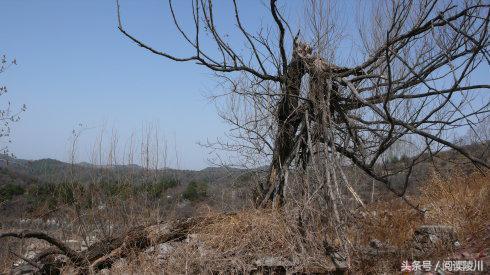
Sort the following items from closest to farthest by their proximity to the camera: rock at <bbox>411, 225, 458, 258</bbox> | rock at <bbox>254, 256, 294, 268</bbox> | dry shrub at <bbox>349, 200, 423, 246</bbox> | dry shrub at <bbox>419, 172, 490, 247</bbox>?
1. rock at <bbox>254, 256, 294, 268</bbox>
2. rock at <bbox>411, 225, 458, 258</bbox>
3. dry shrub at <bbox>349, 200, 423, 246</bbox>
4. dry shrub at <bbox>419, 172, 490, 247</bbox>

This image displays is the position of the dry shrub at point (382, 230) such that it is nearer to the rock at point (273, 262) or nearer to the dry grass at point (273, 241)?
the dry grass at point (273, 241)

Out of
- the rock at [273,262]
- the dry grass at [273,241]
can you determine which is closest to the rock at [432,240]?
the dry grass at [273,241]

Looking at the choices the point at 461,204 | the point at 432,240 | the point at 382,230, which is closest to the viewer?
the point at 432,240

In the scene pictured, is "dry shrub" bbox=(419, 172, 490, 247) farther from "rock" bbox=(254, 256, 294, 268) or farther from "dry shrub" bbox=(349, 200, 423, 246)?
"rock" bbox=(254, 256, 294, 268)

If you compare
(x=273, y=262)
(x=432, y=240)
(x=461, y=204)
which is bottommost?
(x=273, y=262)

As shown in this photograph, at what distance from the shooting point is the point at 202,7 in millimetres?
4148

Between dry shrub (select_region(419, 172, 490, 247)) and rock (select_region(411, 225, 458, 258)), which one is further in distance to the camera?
dry shrub (select_region(419, 172, 490, 247))

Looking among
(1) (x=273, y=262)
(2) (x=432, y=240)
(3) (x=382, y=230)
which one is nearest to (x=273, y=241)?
(1) (x=273, y=262)

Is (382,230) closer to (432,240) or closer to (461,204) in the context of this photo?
(432,240)

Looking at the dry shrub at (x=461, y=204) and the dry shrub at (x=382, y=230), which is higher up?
the dry shrub at (x=461, y=204)

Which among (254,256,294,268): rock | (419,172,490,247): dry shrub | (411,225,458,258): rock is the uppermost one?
(419,172,490,247): dry shrub

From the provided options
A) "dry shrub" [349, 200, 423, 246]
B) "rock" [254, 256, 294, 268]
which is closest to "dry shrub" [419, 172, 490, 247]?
"dry shrub" [349, 200, 423, 246]

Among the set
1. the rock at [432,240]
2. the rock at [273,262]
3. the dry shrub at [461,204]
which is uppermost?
the dry shrub at [461,204]

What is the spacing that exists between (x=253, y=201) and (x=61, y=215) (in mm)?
2759
